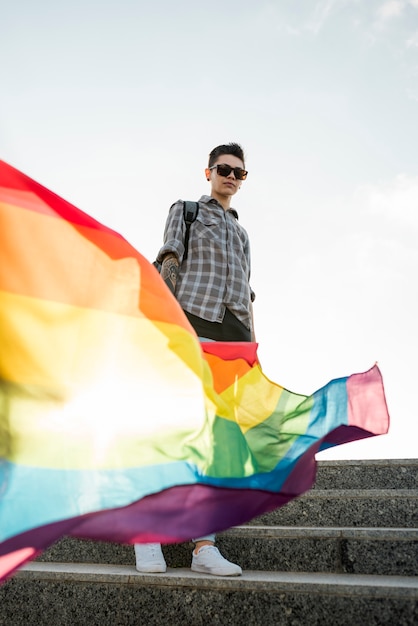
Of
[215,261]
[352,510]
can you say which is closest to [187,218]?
[215,261]

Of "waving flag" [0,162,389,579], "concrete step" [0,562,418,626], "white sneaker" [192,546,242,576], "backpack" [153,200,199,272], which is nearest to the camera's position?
"waving flag" [0,162,389,579]

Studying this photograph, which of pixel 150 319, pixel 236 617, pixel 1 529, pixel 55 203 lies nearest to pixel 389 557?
pixel 236 617

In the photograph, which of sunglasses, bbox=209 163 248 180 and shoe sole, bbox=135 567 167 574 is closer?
shoe sole, bbox=135 567 167 574

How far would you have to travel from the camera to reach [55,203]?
2092mm

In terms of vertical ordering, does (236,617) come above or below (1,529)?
below

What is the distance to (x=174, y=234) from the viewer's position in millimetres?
3648

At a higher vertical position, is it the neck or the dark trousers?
the neck

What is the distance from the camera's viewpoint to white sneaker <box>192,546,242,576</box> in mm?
2740

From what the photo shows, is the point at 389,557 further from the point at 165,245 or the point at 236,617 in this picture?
the point at 165,245

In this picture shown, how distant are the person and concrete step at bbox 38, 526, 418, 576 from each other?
104cm

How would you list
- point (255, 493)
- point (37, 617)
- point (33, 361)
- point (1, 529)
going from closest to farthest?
1. point (1, 529)
2. point (33, 361)
3. point (255, 493)
4. point (37, 617)

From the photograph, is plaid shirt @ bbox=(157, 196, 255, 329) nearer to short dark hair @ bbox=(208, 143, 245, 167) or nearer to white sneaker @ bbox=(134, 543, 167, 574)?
short dark hair @ bbox=(208, 143, 245, 167)

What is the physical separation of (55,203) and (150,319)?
48 cm

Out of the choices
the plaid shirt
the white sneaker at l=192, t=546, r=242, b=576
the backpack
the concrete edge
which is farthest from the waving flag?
the backpack
